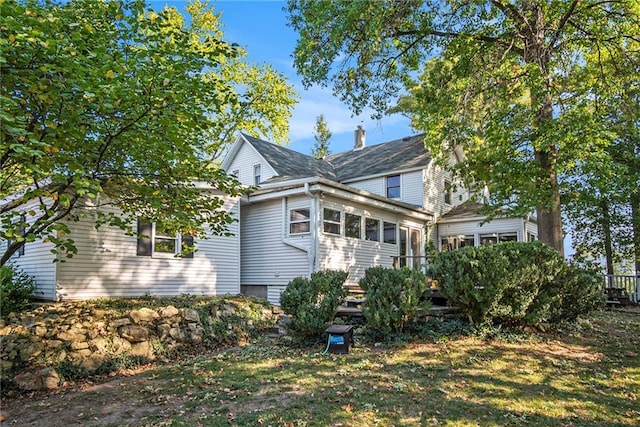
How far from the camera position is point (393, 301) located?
748cm

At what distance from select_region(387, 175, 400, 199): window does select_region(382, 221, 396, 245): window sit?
3.03m

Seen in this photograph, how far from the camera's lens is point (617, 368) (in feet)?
19.2

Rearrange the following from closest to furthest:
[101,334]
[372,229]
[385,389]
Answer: [385,389] < [101,334] < [372,229]

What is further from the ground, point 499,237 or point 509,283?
point 499,237

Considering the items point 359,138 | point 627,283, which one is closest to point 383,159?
point 359,138

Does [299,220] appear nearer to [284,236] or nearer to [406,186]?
[284,236]

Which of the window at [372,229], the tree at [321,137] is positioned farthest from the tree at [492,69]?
the tree at [321,137]

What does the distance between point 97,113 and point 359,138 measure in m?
18.9

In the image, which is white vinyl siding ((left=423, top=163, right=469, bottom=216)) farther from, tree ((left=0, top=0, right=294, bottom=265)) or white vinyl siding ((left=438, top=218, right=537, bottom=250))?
tree ((left=0, top=0, right=294, bottom=265))

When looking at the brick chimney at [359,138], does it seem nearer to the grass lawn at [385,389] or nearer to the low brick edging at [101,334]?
the low brick edging at [101,334]

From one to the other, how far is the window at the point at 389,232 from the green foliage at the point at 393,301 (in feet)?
23.6

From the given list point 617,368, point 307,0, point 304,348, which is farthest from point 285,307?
point 307,0

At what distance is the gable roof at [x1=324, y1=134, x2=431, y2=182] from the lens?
18.0 m

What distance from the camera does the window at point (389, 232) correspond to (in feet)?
48.8
